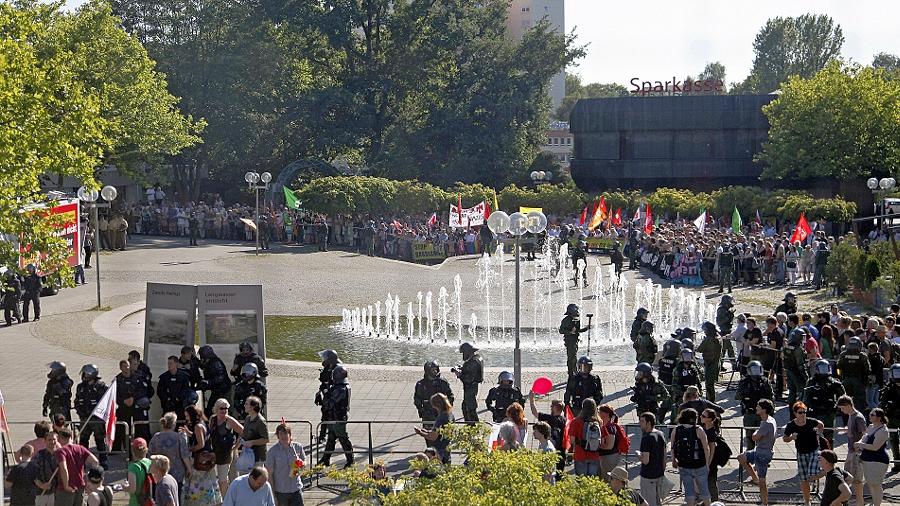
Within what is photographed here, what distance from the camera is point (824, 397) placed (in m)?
16.0

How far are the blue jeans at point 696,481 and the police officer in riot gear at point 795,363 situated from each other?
6.06 metres

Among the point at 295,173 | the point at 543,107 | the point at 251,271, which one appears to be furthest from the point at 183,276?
the point at 543,107

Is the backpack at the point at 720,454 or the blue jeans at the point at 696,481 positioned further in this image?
the backpack at the point at 720,454

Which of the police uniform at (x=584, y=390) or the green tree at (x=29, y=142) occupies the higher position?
the green tree at (x=29, y=142)

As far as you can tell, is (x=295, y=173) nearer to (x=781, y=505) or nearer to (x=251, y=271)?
(x=251, y=271)

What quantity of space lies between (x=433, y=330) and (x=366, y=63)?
40.9 metres

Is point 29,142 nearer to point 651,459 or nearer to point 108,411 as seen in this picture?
point 108,411

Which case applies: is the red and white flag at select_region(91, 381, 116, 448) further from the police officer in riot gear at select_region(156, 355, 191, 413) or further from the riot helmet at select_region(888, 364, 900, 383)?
the riot helmet at select_region(888, 364, 900, 383)

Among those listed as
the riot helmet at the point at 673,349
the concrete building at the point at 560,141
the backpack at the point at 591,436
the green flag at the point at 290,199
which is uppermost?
the concrete building at the point at 560,141

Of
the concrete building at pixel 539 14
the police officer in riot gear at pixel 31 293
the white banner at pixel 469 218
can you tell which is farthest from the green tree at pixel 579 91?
the police officer in riot gear at pixel 31 293

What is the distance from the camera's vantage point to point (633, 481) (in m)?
15.0

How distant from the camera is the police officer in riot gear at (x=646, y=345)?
63.7ft

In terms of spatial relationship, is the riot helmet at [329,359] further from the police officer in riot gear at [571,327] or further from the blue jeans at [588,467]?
the police officer in riot gear at [571,327]

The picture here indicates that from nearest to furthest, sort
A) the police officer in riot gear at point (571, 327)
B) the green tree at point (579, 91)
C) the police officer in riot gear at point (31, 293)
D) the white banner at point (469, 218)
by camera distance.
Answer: the police officer in riot gear at point (571, 327) → the police officer in riot gear at point (31, 293) → the white banner at point (469, 218) → the green tree at point (579, 91)
